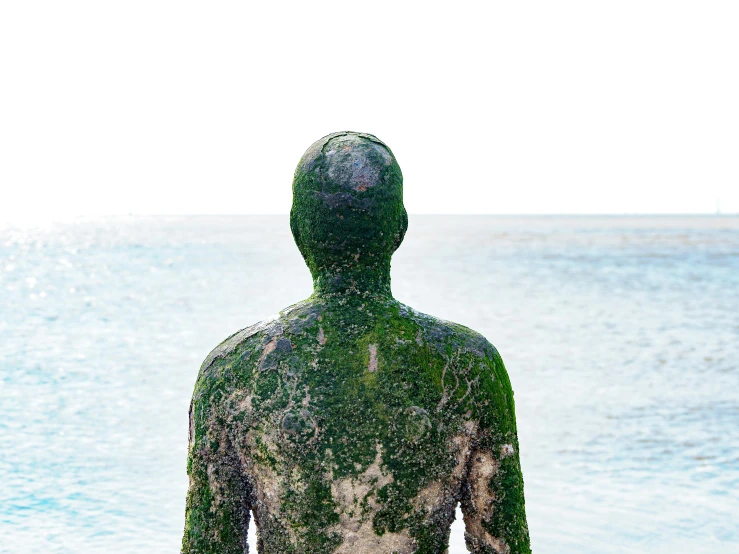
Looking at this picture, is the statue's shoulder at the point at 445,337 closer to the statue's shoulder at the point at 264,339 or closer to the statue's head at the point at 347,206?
the statue's head at the point at 347,206

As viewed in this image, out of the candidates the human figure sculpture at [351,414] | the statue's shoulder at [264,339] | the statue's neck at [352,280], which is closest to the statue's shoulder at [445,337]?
the human figure sculpture at [351,414]

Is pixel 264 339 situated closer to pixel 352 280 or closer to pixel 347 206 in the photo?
pixel 352 280

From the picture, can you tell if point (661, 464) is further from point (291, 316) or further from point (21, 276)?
point (21, 276)

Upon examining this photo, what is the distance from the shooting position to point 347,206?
108 inches

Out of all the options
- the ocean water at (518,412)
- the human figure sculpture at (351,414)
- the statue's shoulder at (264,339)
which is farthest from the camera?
the ocean water at (518,412)

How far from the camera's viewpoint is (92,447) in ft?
41.2

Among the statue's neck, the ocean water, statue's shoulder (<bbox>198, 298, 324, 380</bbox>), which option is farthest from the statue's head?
the ocean water

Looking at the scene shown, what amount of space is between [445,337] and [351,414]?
420mm

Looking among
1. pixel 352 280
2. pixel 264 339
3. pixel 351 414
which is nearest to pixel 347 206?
pixel 352 280

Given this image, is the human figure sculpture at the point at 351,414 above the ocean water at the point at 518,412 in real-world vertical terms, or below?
above

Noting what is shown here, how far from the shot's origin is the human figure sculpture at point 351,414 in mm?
2625

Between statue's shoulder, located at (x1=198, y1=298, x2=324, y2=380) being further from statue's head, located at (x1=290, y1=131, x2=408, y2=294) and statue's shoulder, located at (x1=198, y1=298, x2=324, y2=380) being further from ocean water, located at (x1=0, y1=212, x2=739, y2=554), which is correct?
ocean water, located at (x1=0, y1=212, x2=739, y2=554)

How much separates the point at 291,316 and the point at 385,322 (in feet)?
1.04

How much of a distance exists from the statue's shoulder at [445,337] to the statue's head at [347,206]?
0.21 meters
